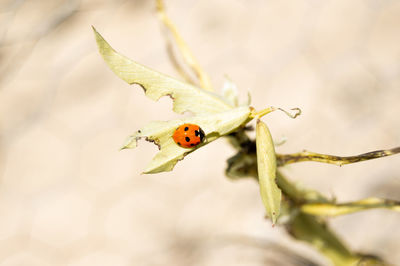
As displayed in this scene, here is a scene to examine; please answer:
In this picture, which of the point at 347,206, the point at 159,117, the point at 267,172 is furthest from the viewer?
the point at 159,117

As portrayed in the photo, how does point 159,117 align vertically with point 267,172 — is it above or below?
above

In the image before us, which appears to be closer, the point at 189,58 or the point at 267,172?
the point at 267,172

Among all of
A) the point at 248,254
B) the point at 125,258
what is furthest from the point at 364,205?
the point at 125,258

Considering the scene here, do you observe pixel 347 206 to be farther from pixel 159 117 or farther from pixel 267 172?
pixel 159 117

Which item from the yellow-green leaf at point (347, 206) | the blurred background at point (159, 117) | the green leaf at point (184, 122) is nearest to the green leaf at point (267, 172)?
the green leaf at point (184, 122)

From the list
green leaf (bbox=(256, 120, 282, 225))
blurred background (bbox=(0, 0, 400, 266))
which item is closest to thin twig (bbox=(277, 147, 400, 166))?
green leaf (bbox=(256, 120, 282, 225))

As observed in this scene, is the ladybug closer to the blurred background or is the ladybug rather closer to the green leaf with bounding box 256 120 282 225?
the green leaf with bounding box 256 120 282 225

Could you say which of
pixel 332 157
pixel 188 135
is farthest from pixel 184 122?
pixel 332 157

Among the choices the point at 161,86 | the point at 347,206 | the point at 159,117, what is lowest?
the point at 347,206
